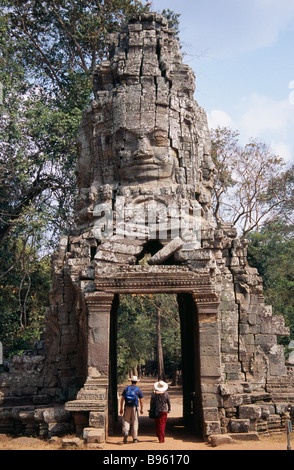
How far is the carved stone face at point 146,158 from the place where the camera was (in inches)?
493

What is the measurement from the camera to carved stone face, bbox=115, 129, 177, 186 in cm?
1253

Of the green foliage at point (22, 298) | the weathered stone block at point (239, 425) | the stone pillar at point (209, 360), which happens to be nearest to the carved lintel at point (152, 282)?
the stone pillar at point (209, 360)

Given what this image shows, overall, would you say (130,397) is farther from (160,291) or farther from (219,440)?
(160,291)

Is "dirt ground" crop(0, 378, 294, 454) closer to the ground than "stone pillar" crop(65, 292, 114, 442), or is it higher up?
closer to the ground

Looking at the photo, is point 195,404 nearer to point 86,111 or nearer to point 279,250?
point 86,111

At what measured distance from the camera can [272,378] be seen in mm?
12266

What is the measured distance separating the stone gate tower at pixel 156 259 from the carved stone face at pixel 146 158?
24 millimetres

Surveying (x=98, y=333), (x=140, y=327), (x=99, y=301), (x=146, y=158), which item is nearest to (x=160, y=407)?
(x=98, y=333)

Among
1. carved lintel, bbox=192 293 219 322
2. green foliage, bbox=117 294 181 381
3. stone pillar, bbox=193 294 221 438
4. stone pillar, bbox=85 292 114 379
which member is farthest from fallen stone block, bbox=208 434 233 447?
green foliage, bbox=117 294 181 381

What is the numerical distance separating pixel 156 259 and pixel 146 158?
2.70 meters

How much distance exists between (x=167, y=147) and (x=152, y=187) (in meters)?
1.02

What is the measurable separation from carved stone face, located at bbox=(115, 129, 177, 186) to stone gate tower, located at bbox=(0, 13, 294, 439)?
0.08 ft

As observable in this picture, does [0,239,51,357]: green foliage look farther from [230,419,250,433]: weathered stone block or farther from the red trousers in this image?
[230,419,250,433]: weathered stone block

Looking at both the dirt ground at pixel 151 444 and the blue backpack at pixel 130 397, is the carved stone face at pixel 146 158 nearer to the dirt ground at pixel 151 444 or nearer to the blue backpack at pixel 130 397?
the blue backpack at pixel 130 397
